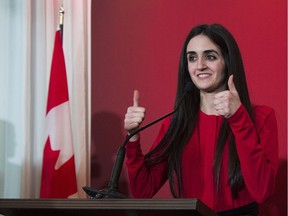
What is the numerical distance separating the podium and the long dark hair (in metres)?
0.60

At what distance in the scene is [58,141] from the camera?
2734mm

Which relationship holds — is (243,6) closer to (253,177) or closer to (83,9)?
(83,9)

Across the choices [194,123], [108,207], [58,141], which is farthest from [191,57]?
[108,207]

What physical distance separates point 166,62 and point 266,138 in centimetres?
96

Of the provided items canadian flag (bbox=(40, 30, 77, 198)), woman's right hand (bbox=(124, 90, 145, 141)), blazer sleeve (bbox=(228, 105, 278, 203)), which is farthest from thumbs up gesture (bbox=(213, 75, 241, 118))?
canadian flag (bbox=(40, 30, 77, 198))

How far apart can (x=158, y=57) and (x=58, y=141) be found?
64 centimetres

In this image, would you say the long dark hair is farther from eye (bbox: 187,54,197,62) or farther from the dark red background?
the dark red background

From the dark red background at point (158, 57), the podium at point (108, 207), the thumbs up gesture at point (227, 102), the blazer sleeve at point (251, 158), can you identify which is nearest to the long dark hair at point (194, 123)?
the blazer sleeve at point (251, 158)

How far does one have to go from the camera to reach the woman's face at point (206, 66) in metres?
2.17

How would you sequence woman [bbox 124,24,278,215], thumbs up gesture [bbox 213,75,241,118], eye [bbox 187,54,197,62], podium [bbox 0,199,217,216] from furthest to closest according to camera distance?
1. eye [bbox 187,54,197,62]
2. woman [bbox 124,24,278,215]
3. thumbs up gesture [bbox 213,75,241,118]
4. podium [bbox 0,199,217,216]

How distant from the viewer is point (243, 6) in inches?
108

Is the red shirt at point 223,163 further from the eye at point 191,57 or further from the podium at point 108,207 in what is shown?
the podium at point 108,207

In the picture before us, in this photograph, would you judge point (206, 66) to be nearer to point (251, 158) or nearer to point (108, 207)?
point (251, 158)

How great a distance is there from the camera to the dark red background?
2643 mm
